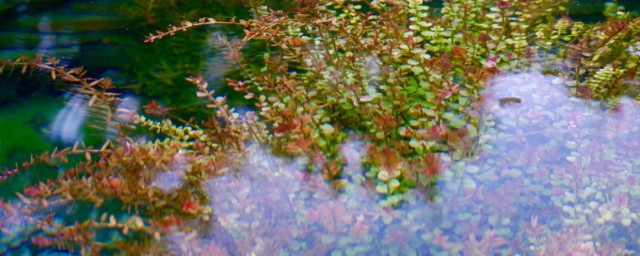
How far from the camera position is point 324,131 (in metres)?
2.46

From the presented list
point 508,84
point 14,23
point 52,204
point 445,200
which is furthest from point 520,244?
point 14,23

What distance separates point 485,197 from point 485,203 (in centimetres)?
3

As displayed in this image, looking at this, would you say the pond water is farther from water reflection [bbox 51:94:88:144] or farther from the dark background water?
the dark background water

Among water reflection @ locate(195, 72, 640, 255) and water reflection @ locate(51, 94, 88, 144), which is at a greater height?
water reflection @ locate(51, 94, 88, 144)

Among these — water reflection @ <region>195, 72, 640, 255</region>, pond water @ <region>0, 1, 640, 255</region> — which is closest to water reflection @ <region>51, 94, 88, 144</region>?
pond water @ <region>0, 1, 640, 255</region>

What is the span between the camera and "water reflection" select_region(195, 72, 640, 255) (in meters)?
2.04

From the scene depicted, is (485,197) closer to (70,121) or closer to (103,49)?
(70,121)

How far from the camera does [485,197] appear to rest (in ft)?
7.15

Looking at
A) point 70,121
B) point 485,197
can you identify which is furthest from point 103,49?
point 485,197

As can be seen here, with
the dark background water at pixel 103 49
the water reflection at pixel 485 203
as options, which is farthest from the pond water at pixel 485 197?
the dark background water at pixel 103 49

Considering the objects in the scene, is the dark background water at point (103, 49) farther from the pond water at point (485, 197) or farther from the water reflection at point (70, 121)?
the pond water at point (485, 197)

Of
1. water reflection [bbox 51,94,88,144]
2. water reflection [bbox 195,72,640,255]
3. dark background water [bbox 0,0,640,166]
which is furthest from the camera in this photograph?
dark background water [bbox 0,0,640,166]

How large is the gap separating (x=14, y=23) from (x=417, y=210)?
9.25 feet

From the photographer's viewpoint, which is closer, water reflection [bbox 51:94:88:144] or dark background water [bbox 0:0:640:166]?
water reflection [bbox 51:94:88:144]
